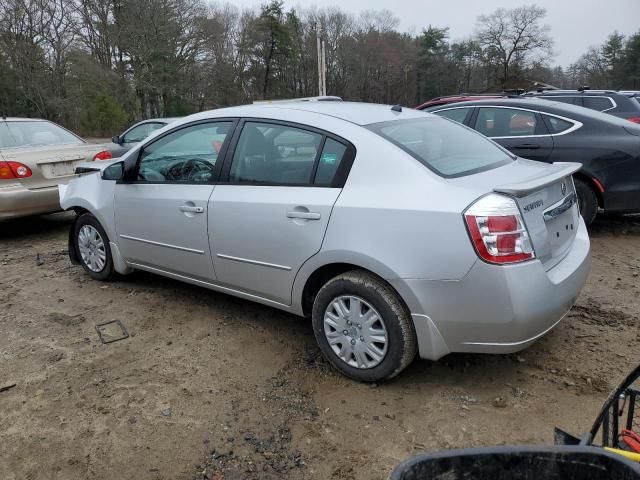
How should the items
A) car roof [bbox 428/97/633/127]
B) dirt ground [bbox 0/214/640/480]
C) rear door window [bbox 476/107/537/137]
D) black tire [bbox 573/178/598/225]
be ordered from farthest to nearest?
rear door window [bbox 476/107/537/137] → car roof [bbox 428/97/633/127] → black tire [bbox 573/178/598/225] → dirt ground [bbox 0/214/640/480]

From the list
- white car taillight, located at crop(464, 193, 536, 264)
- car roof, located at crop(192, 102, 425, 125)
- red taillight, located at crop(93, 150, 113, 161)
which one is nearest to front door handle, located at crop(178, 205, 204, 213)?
car roof, located at crop(192, 102, 425, 125)

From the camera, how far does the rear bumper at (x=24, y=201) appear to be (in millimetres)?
5984

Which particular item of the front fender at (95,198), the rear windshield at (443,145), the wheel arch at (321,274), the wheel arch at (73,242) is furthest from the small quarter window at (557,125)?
the wheel arch at (73,242)

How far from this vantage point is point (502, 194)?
2.63 meters

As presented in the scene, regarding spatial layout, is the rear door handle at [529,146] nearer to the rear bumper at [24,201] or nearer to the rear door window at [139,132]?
the rear bumper at [24,201]

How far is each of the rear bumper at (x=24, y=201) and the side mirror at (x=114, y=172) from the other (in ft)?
7.36

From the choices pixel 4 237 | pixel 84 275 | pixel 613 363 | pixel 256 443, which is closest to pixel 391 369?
pixel 256 443

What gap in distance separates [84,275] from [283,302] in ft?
8.73

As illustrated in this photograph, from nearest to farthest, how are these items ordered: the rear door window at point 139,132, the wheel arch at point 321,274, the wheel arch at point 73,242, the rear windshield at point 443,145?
the wheel arch at point 321,274 < the rear windshield at point 443,145 < the wheel arch at point 73,242 < the rear door window at point 139,132

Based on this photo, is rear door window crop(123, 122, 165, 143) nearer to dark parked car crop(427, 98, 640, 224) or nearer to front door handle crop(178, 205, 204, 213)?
dark parked car crop(427, 98, 640, 224)

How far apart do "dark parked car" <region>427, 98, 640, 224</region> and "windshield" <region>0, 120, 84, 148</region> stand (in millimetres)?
5691

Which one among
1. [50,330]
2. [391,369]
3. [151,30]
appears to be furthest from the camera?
[151,30]

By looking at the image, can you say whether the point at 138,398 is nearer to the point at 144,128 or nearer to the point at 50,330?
the point at 50,330

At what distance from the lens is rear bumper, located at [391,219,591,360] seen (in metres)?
2.54
